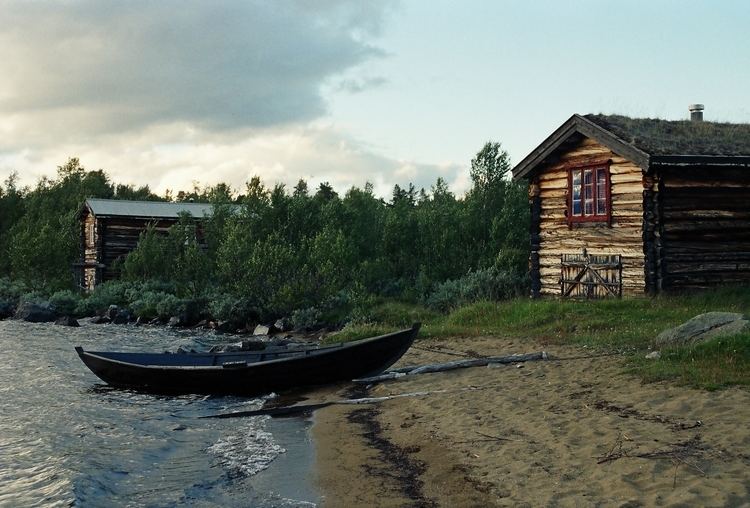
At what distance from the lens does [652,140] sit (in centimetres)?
1984

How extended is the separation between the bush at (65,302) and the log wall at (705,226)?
29799 millimetres

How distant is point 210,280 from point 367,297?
464 inches

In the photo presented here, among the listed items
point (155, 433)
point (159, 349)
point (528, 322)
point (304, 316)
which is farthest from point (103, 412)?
point (304, 316)

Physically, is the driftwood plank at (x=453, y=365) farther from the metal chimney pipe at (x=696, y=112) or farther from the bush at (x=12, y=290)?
the bush at (x=12, y=290)

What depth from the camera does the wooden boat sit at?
13.8m

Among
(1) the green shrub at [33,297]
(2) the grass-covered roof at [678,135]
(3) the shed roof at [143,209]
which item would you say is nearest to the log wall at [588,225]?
(2) the grass-covered roof at [678,135]

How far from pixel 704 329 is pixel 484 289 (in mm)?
13433

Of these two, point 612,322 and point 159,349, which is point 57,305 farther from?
point 612,322

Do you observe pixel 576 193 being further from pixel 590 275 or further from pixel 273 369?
pixel 273 369

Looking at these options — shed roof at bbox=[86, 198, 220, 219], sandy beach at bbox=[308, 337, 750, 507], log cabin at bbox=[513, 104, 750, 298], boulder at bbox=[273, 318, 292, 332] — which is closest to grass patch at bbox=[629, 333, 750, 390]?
sandy beach at bbox=[308, 337, 750, 507]

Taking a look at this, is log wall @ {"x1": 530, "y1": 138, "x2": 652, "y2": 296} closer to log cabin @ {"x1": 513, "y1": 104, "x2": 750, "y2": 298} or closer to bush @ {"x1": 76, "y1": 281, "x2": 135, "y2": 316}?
Result: log cabin @ {"x1": 513, "y1": 104, "x2": 750, "y2": 298}

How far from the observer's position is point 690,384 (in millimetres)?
9727

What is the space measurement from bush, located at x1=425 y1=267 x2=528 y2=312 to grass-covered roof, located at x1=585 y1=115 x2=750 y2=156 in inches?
279

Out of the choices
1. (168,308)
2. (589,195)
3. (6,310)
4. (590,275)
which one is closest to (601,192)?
(589,195)
